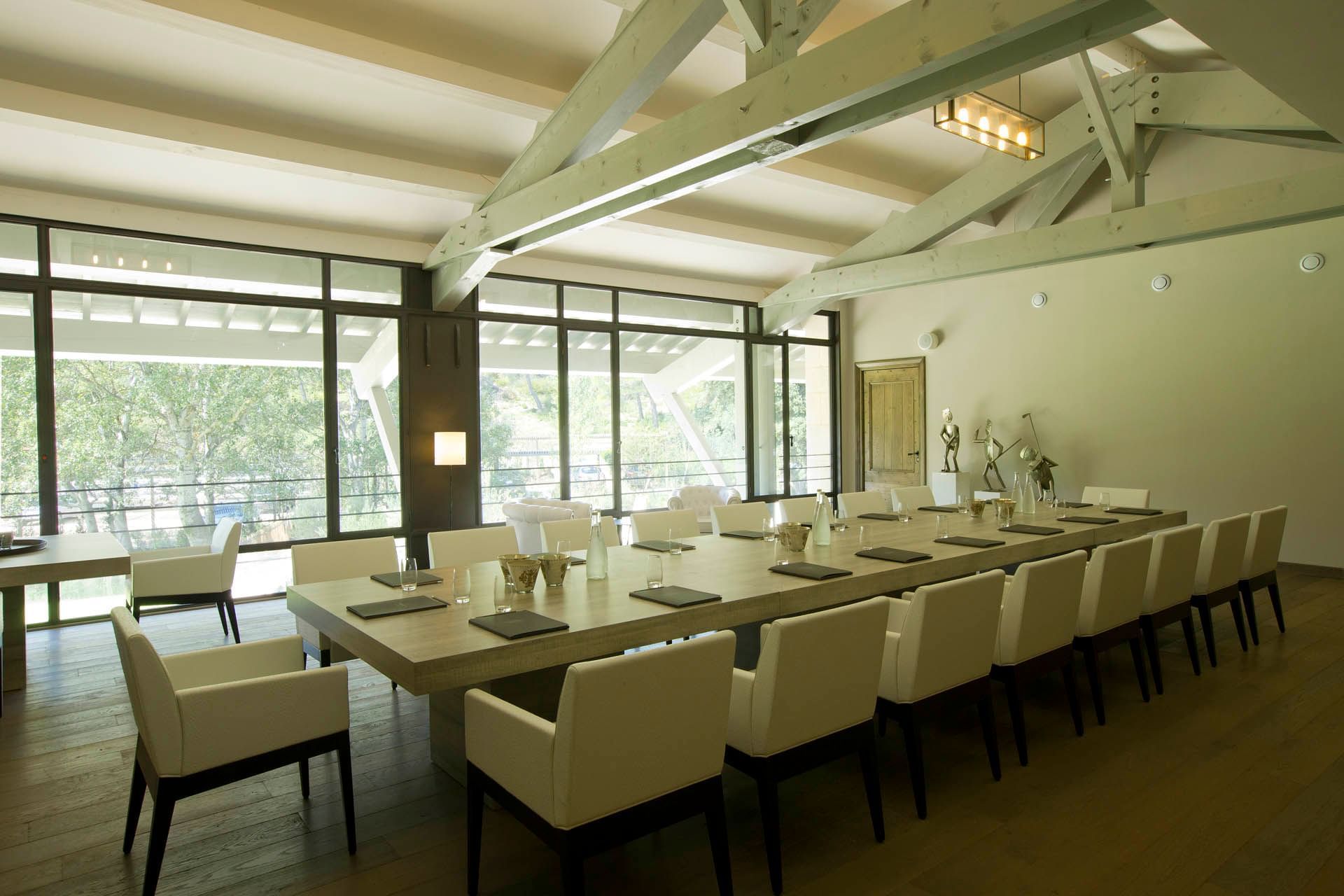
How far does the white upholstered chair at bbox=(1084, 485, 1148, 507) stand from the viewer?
5.31 meters

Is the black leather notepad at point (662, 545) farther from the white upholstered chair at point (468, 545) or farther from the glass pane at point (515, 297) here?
the glass pane at point (515, 297)

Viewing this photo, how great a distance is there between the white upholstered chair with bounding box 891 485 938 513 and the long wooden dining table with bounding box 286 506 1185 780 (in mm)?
1580

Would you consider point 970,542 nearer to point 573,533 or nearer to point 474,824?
point 573,533

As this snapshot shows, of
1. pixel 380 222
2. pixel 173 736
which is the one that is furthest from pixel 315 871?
pixel 380 222

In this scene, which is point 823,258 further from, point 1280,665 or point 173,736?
point 173,736

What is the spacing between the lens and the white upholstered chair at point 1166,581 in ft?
11.6

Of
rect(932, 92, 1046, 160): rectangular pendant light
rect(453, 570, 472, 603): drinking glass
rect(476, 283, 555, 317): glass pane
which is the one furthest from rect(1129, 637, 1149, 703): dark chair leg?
rect(476, 283, 555, 317): glass pane

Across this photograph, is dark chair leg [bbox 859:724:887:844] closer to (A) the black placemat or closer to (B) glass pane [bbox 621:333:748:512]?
(A) the black placemat

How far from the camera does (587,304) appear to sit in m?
7.80

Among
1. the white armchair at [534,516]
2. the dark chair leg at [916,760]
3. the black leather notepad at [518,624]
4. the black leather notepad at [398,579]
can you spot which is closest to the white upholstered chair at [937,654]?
the dark chair leg at [916,760]

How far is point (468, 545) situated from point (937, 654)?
231cm

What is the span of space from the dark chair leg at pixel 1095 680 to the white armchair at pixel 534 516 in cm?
345

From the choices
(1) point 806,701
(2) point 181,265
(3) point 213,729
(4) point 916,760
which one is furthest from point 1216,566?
(2) point 181,265

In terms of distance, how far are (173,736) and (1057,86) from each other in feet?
23.7
